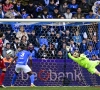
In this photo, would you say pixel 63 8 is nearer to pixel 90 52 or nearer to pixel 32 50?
pixel 32 50

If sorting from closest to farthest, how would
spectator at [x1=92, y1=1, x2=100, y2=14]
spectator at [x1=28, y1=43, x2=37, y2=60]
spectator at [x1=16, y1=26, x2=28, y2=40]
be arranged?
spectator at [x1=16, y1=26, x2=28, y2=40] < spectator at [x1=28, y1=43, x2=37, y2=60] < spectator at [x1=92, y1=1, x2=100, y2=14]

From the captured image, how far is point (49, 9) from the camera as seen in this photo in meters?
21.3

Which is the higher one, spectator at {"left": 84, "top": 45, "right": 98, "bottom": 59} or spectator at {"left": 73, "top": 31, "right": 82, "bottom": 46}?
spectator at {"left": 73, "top": 31, "right": 82, "bottom": 46}

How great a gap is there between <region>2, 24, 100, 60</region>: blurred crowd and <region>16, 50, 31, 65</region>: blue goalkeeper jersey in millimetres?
163

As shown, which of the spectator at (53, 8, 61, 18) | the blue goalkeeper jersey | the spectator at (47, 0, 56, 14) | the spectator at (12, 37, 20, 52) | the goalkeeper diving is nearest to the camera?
the goalkeeper diving

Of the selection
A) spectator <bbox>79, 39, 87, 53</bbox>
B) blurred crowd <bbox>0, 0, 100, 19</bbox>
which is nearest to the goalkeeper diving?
spectator <bbox>79, 39, 87, 53</bbox>

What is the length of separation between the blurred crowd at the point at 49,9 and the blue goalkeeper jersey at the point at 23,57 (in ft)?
8.96

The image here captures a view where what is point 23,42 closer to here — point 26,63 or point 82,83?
point 26,63

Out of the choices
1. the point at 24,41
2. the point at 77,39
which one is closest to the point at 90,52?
the point at 77,39

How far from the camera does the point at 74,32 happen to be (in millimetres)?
17406

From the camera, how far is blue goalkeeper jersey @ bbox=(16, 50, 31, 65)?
17250 mm

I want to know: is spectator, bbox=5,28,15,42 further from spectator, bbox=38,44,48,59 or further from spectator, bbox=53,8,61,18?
spectator, bbox=53,8,61,18

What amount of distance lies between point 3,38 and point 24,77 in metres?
1.70

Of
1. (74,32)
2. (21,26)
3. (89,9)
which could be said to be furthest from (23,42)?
(89,9)
